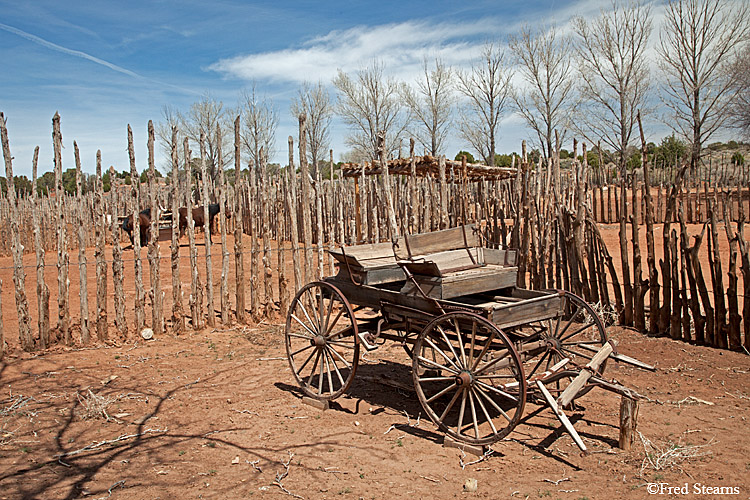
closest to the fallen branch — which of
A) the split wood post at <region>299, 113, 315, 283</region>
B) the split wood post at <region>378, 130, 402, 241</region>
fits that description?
the split wood post at <region>299, 113, 315, 283</region>

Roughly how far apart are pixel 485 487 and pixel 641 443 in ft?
3.78

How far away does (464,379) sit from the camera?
11.9ft

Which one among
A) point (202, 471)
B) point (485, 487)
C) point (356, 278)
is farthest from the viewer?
point (356, 278)

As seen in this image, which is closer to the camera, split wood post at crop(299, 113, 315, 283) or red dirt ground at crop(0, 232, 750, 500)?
red dirt ground at crop(0, 232, 750, 500)

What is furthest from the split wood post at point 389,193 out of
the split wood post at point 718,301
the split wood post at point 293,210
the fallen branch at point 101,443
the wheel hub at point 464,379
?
the fallen branch at point 101,443

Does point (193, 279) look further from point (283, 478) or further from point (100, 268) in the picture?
point (283, 478)

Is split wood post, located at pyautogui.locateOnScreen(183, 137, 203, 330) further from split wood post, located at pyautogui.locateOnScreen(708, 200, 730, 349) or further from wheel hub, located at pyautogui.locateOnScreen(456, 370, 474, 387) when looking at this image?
split wood post, located at pyautogui.locateOnScreen(708, 200, 730, 349)

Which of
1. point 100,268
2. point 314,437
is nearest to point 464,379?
point 314,437

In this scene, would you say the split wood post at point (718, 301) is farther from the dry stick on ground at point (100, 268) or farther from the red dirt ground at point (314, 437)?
the dry stick on ground at point (100, 268)

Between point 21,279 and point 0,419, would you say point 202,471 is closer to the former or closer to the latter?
point 0,419

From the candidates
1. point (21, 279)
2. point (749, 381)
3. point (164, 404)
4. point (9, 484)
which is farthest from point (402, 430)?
point (21, 279)

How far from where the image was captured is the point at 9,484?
3.23 metres

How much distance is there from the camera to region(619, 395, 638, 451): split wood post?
3.39 meters

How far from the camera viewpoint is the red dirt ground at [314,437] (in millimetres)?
3178
